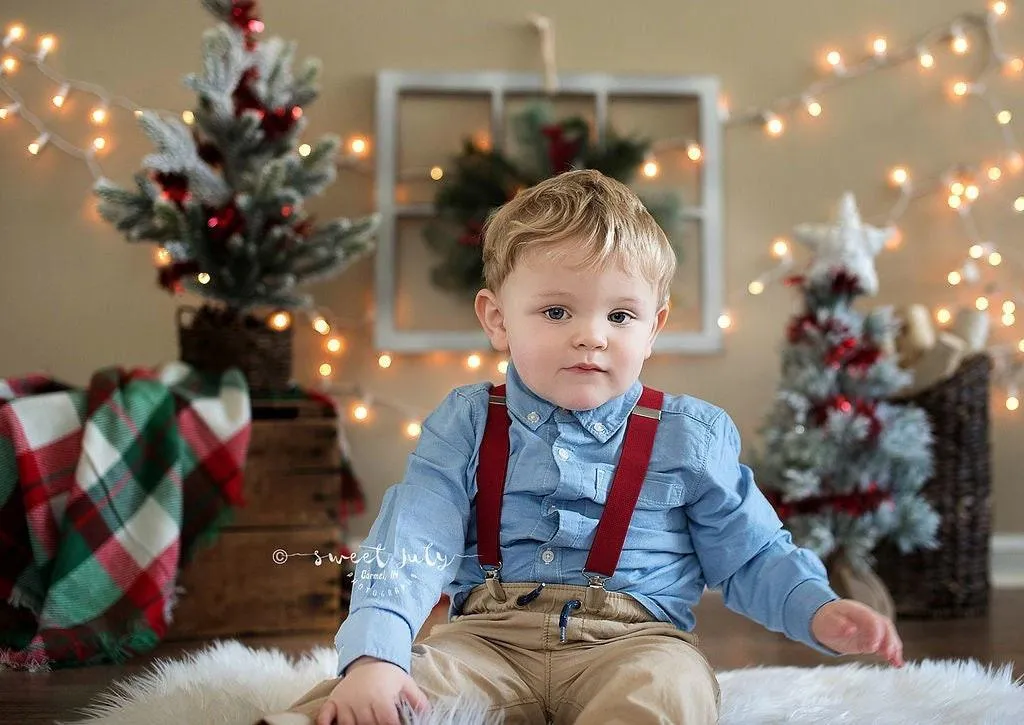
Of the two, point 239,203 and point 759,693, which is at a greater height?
point 239,203

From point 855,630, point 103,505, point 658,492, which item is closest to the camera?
point 855,630

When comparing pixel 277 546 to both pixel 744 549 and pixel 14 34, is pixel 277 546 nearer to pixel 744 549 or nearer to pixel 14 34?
pixel 744 549

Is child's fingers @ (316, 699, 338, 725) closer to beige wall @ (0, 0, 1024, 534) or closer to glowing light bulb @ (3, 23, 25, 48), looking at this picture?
beige wall @ (0, 0, 1024, 534)

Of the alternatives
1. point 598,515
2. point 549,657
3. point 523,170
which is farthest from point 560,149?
point 549,657

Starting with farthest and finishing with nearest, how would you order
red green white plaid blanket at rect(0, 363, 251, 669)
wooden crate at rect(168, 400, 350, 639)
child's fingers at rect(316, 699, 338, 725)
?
wooden crate at rect(168, 400, 350, 639) → red green white plaid blanket at rect(0, 363, 251, 669) → child's fingers at rect(316, 699, 338, 725)

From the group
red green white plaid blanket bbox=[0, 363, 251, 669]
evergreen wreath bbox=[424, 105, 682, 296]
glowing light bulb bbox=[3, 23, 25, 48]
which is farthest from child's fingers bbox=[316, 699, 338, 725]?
glowing light bulb bbox=[3, 23, 25, 48]

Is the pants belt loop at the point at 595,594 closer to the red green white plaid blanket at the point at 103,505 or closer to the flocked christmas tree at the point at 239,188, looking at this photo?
the red green white plaid blanket at the point at 103,505

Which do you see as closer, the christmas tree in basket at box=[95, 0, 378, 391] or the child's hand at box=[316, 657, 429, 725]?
the child's hand at box=[316, 657, 429, 725]

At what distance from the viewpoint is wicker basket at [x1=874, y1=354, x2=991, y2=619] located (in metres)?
2.08

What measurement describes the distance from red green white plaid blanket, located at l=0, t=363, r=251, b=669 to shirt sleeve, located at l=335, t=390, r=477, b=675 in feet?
2.53

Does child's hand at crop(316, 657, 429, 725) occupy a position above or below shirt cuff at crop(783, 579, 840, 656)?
below

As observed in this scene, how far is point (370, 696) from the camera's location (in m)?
0.90

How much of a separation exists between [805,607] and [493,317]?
1.43 feet

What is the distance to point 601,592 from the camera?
3.53ft
